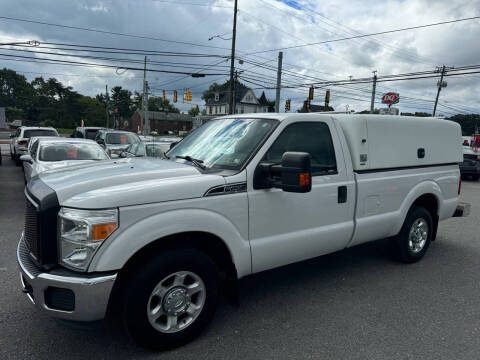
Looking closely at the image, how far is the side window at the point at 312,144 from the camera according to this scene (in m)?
3.33

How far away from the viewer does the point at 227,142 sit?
3.41m

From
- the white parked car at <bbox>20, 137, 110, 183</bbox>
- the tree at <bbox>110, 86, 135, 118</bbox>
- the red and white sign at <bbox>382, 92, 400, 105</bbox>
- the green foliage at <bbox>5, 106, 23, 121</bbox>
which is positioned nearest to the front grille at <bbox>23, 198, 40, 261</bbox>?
the white parked car at <bbox>20, 137, 110, 183</bbox>

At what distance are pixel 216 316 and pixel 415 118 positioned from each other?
3621mm

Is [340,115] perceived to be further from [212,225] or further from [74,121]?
[74,121]

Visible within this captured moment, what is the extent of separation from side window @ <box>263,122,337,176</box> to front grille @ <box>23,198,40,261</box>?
2025 millimetres

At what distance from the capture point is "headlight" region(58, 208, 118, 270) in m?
2.30

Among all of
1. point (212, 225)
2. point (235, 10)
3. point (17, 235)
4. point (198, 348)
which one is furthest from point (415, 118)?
point (235, 10)

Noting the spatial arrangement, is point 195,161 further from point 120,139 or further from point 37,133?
point 37,133

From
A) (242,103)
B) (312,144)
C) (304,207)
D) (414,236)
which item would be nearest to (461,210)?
(414,236)

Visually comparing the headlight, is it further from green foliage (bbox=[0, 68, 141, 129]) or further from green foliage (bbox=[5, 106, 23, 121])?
green foliage (bbox=[5, 106, 23, 121])

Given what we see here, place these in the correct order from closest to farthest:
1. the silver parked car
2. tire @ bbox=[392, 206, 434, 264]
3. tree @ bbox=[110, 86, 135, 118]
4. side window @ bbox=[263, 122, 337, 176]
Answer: side window @ bbox=[263, 122, 337, 176] < tire @ bbox=[392, 206, 434, 264] < the silver parked car < tree @ bbox=[110, 86, 135, 118]

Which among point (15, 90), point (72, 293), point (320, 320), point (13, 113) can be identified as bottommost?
point (320, 320)

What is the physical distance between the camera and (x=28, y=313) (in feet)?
10.7

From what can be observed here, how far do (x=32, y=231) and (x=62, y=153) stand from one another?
6.27 m
